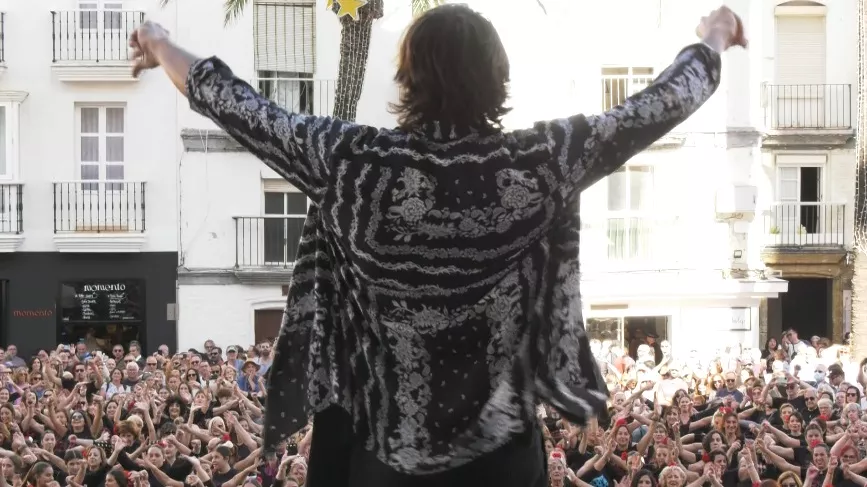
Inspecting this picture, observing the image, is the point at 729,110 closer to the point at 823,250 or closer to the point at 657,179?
the point at 657,179

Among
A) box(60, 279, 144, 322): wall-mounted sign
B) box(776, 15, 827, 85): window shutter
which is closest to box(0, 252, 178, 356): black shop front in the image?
box(60, 279, 144, 322): wall-mounted sign

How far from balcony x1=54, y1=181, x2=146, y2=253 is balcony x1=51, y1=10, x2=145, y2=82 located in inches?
80.4

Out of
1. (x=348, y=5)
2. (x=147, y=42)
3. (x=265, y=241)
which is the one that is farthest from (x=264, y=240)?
(x=147, y=42)

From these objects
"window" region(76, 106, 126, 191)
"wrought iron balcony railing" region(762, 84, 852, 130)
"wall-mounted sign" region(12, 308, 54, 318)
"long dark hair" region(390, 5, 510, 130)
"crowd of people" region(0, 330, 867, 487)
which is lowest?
"crowd of people" region(0, 330, 867, 487)

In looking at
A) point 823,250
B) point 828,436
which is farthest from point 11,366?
point 823,250

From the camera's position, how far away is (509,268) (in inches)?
73.3

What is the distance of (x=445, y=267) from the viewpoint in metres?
1.85

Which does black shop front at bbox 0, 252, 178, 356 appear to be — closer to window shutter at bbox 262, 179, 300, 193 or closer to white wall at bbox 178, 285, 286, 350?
white wall at bbox 178, 285, 286, 350

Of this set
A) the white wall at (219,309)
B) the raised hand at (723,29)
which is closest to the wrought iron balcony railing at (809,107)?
the white wall at (219,309)

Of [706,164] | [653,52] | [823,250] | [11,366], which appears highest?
[653,52]

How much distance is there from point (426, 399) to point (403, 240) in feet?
0.81

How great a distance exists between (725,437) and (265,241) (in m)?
13.4

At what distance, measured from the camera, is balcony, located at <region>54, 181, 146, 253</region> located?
22984mm

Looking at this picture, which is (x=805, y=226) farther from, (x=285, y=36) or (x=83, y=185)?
(x=83, y=185)
